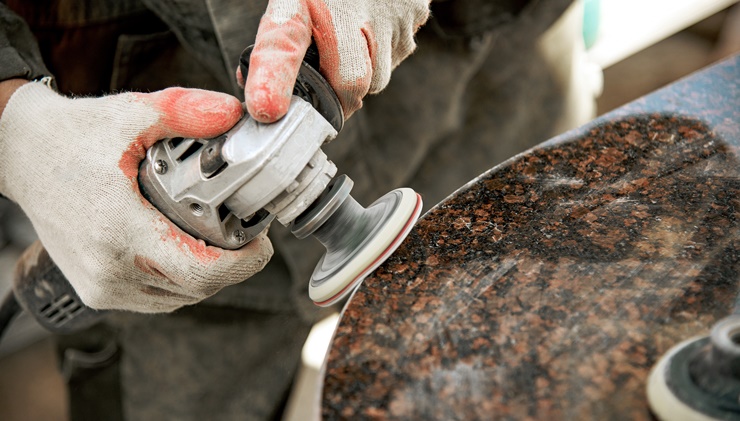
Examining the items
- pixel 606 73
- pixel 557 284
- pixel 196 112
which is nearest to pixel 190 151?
pixel 196 112

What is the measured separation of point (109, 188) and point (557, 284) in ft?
2.19

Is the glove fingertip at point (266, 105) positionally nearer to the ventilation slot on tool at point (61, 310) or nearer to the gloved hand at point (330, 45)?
the gloved hand at point (330, 45)

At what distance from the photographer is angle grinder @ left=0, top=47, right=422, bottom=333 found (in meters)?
0.82

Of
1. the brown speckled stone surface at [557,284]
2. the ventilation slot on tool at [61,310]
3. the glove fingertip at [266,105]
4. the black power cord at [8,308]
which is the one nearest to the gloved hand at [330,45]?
the glove fingertip at [266,105]

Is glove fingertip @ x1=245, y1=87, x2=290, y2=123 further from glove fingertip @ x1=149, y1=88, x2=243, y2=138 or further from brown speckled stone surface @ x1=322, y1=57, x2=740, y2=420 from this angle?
brown speckled stone surface @ x1=322, y1=57, x2=740, y2=420

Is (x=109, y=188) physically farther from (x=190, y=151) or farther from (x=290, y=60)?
(x=290, y=60)

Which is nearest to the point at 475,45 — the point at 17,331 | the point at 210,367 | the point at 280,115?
the point at 280,115

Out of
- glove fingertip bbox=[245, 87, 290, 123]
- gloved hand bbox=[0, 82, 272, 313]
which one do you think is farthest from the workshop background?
glove fingertip bbox=[245, 87, 290, 123]

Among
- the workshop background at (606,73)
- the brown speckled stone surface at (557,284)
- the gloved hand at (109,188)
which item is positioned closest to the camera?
the brown speckled stone surface at (557,284)

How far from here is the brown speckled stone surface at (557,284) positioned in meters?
0.68

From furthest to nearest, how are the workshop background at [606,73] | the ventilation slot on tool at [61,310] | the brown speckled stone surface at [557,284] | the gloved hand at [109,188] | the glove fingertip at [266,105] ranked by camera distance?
the workshop background at [606,73]
the ventilation slot on tool at [61,310]
the gloved hand at [109,188]
the glove fingertip at [266,105]
the brown speckled stone surface at [557,284]

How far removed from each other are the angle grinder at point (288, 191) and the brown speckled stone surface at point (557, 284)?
5 centimetres

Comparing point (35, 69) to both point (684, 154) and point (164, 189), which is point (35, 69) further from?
point (684, 154)

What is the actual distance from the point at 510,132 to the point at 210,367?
1.21 metres
